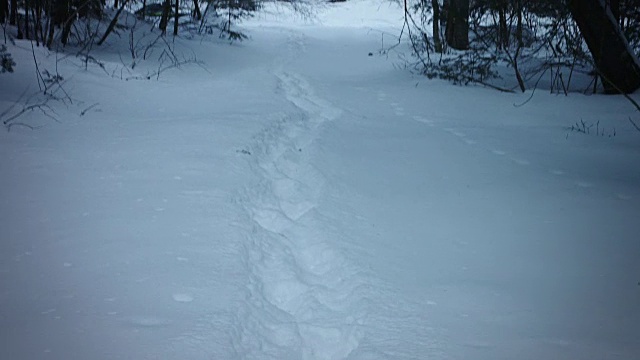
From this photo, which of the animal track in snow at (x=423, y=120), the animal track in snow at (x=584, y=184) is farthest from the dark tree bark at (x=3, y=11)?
the animal track in snow at (x=584, y=184)

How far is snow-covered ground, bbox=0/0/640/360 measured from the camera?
1906mm

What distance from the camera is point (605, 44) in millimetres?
7285

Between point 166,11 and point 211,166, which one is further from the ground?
point 166,11

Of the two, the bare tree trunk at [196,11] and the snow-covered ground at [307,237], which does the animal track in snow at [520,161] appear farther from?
the bare tree trunk at [196,11]

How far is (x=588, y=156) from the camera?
471cm

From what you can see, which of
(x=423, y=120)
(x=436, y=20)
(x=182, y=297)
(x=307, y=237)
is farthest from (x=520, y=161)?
(x=436, y=20)

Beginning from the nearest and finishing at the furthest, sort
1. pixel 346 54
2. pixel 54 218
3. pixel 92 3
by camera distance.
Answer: pixel 54 218, pixel 92 3, pixel 346 54

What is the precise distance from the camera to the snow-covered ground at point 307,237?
6.25 ft

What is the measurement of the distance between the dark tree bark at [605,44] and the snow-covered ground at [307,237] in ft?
7.30

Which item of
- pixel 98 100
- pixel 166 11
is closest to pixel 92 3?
pixel 166 11

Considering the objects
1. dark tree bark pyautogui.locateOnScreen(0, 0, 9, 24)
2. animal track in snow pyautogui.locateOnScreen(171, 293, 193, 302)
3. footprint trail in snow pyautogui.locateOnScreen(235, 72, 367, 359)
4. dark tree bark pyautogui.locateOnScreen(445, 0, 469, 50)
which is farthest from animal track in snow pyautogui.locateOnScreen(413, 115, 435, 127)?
dark tree bark pyautogui.locateOnScreen(0, 0, 9, 24)

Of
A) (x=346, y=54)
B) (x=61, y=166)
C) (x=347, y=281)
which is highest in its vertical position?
(x=346, y=54)

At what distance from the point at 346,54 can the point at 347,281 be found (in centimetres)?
1346

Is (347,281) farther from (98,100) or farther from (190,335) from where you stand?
(98,100)
